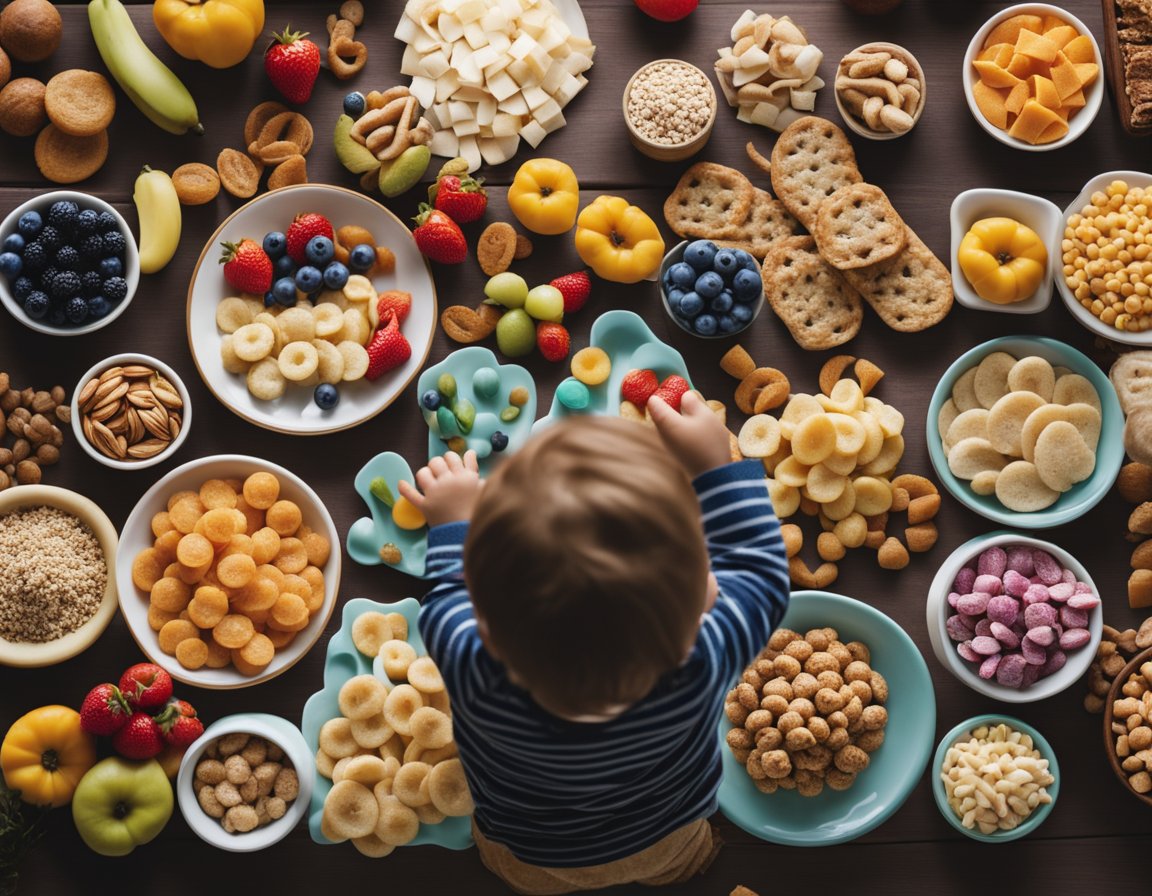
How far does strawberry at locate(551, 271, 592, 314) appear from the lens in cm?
177

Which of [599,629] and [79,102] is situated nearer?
[599,629]

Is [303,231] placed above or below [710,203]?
below

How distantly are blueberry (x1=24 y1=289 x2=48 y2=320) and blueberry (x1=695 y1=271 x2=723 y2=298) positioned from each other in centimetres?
102

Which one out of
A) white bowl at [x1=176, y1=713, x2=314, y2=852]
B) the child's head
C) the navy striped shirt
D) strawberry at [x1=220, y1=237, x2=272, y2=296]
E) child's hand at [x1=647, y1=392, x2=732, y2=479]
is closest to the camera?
the child's head

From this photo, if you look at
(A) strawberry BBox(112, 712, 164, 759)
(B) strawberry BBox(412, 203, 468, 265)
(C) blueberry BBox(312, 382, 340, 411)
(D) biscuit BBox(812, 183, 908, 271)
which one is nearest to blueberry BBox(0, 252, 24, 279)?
(C) blueberry BBox(312, 382, 340, 411)

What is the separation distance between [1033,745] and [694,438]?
814mm

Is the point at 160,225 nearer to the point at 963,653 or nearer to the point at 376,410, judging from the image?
→ the point at 376,410

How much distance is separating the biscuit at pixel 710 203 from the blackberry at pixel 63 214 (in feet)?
3.12

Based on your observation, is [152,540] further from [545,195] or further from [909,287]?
[909,287]

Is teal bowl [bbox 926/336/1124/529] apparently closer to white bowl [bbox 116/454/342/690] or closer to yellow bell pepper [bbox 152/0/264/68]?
white bowl [bbox 116/454/342/690]

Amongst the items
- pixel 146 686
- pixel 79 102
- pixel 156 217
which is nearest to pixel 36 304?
pixel 156 217

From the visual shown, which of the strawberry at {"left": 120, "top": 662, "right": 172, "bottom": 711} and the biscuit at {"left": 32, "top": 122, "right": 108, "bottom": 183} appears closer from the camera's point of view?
the strawberry at {"left": 120, "top": 662, "right": 172, "bottom": 711}

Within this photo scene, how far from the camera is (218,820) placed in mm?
1646

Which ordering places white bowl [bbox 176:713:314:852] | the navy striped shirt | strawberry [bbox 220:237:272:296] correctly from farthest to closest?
1. strawberry [bbox 220:237:272:296]
2. white bowl [bbox 176:713:314:852]
3. the navy striped shirt
